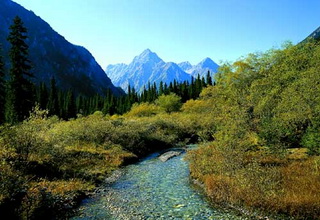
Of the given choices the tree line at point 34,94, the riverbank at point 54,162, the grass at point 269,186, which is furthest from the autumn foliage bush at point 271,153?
the tree line at point 34,94

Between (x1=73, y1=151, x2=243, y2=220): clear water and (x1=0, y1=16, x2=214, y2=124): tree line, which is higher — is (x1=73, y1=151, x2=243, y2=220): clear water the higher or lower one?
the lower one

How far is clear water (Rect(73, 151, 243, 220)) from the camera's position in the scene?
13158mm

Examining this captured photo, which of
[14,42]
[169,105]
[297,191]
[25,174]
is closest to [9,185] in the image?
[25,174]

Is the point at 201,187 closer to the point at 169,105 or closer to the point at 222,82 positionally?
the point at 222,82

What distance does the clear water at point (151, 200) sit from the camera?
13158 mm

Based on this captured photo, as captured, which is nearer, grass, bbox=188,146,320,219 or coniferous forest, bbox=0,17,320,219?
grass, bbox=188,146,320,219

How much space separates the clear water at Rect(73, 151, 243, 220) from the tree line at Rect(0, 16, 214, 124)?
24616 mm

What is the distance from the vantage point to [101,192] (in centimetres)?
1730

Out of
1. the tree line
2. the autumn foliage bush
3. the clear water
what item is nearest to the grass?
the autumn foliage bush

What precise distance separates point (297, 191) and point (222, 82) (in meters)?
52.2

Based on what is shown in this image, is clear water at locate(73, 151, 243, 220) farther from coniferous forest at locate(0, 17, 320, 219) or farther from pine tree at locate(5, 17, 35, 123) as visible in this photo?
pine tree at locate(5, 17, 35, 123)

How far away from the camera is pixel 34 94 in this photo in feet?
248

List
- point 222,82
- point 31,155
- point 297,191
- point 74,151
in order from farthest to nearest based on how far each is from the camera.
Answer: point 222,82, point 74,151, point 31,155, point 297,191

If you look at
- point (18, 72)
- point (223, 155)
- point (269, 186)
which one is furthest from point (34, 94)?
point (269, 186)
